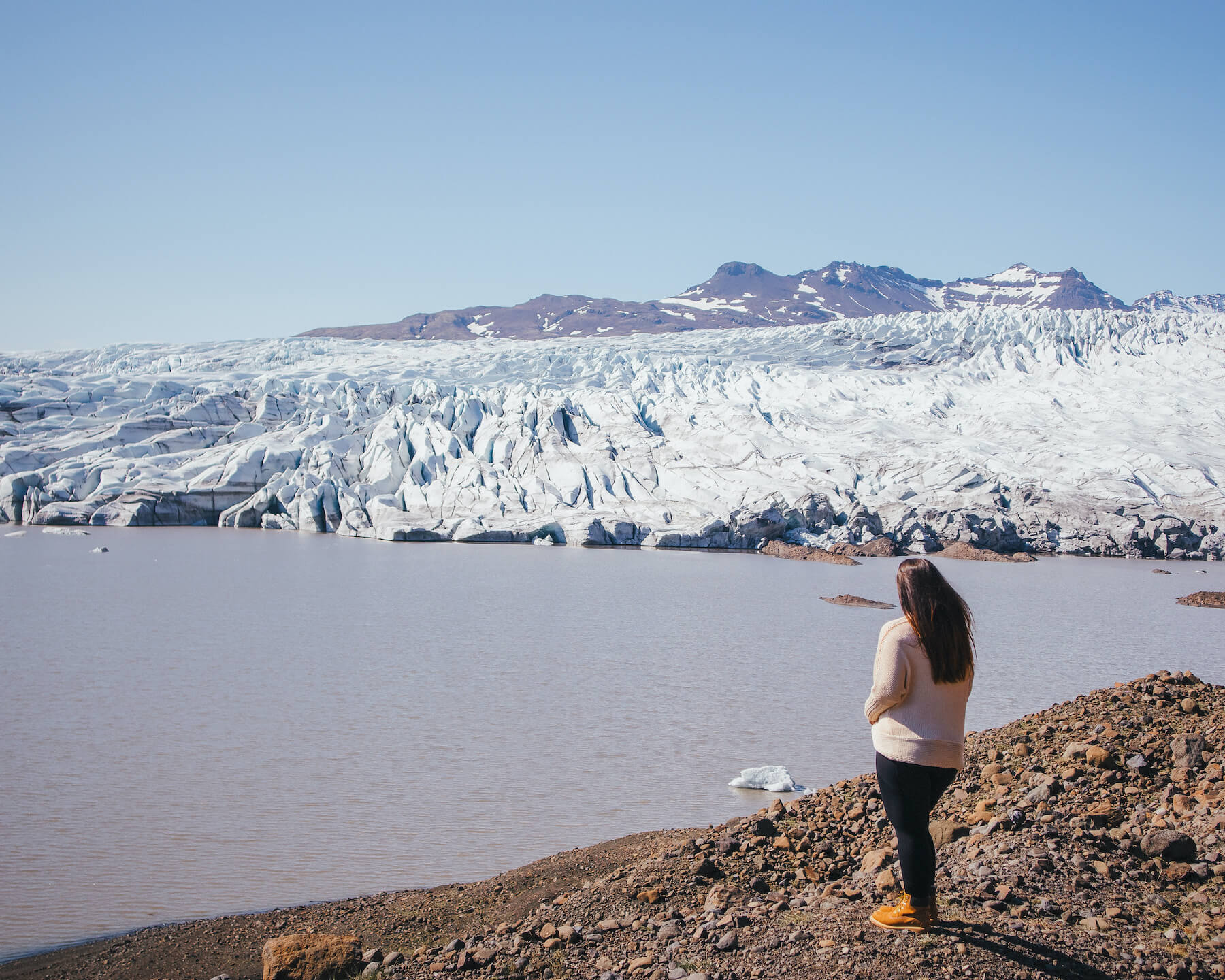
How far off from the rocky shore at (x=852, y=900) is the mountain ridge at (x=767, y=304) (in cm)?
8688

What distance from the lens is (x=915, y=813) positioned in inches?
104

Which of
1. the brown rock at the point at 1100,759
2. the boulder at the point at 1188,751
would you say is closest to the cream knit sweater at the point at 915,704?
the brown rock at the point at 1100,759

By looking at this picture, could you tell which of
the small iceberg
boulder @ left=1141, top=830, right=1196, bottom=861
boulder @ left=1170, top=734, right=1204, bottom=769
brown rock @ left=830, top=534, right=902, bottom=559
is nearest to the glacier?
brown rock @ left=830, top=534, right=902, bottom=559

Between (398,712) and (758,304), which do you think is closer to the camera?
(398,712)

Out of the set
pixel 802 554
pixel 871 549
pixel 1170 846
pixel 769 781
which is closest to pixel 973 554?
pixel 871 549

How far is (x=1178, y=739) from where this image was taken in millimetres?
3953

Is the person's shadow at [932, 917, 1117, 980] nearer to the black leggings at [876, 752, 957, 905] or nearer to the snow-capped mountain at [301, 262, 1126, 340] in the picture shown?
the black leggings at [876, 752, 957, 905]

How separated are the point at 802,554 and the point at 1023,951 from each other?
21.9m

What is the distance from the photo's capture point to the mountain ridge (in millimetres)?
98500

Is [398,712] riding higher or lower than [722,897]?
lower

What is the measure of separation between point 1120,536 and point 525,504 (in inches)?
668

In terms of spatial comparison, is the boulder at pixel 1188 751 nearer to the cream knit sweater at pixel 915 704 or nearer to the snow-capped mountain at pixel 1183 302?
the cream knit sweater at pixel 915 704

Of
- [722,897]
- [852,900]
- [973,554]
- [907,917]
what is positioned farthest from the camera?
[973,554]

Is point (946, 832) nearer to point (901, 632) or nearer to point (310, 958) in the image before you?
point (901, 632)
